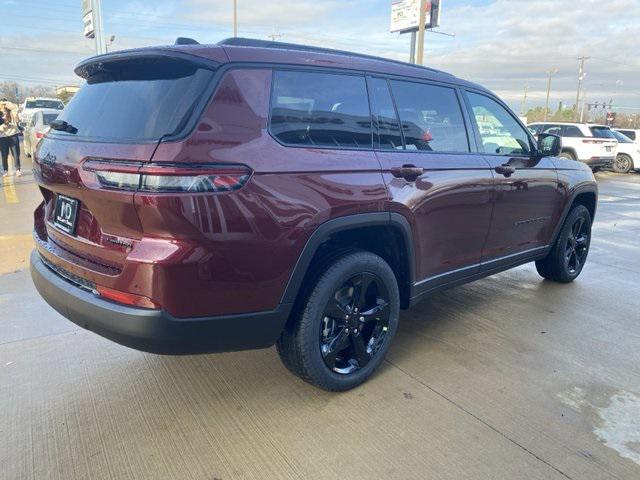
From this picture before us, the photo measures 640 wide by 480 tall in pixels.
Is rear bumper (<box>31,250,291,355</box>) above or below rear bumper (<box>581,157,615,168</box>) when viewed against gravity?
below

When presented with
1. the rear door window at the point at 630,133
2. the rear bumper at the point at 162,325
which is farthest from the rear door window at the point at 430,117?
the rear door window at the point at 630,133

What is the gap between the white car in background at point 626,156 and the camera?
768 inches

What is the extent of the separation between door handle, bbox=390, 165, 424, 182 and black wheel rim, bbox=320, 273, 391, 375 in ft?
1.99

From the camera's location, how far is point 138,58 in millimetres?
2514

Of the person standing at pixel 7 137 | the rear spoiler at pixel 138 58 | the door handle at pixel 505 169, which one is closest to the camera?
the rear spoiler at pixel 138 58

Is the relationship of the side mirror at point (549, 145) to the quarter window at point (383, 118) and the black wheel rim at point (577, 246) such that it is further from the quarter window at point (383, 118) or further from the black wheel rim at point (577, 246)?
the quarter window at point (383, 118)

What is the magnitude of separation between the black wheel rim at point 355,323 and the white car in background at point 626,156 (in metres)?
19.6

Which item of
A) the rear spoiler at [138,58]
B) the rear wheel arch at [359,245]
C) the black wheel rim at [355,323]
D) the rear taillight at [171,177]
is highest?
the rear spoiler at [138,58]

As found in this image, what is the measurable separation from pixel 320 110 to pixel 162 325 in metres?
1.36

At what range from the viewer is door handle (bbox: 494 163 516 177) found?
12.6 feet

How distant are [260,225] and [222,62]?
2.54ft

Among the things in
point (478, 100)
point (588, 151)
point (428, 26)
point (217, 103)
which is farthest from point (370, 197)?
point (428, 26)

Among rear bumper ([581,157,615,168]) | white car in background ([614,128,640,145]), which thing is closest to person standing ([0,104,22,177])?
rear bumper ([581,157,615,168])

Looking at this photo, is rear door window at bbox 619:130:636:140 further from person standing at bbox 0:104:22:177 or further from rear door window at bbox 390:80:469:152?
person standing at bbox 0:104:22:177
